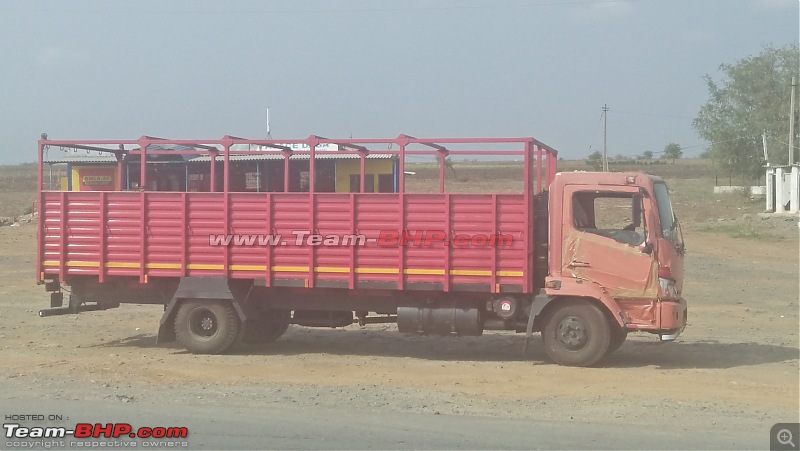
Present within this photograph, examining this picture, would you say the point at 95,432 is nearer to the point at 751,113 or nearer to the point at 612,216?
the point at 612,216

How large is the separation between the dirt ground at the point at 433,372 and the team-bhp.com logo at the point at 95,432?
1.26 m

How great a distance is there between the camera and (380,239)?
11.8 m

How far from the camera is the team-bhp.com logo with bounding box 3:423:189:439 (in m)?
7.55

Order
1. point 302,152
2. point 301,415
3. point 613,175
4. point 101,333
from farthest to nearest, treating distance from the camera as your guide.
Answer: point 101,333 → point 302,152 → point 613,175 → point 301,415

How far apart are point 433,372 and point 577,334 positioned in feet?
6.36

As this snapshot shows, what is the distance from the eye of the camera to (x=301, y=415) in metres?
8.44

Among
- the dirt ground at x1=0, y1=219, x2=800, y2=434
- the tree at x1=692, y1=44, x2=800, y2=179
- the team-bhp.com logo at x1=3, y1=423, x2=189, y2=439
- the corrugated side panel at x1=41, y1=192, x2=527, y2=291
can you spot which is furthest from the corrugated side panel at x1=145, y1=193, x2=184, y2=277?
the tree at x1=692, y1=44, x2=800, y2=179

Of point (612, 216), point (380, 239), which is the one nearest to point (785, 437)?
point (612, 216)

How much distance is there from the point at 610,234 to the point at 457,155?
95.9 inches

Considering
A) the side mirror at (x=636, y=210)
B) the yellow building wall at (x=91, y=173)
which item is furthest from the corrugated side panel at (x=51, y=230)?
the side mirror at (x=636, y=210)

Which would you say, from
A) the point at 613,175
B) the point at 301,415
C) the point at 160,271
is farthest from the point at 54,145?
the point at 613,175

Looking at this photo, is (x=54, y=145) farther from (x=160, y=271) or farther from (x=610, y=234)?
(x=610, y=234)

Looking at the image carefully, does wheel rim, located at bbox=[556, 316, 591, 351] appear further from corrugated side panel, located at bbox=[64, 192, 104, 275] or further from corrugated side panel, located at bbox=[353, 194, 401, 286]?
corrugated side panel, located at bbox=[64, 192, 104, 275]

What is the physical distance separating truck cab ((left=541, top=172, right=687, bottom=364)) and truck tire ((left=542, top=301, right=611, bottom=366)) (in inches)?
0.5
